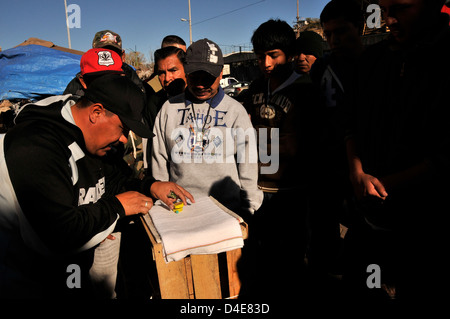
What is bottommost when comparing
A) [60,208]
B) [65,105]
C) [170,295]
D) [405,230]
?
[170,295]

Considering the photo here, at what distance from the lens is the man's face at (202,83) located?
8.39 ft

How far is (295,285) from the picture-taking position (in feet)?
10.1

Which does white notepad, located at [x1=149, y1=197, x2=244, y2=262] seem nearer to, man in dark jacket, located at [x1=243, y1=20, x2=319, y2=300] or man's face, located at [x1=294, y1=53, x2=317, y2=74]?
man in dark jacket, located at [x1=243, y1=20, x2=319, y2=300]

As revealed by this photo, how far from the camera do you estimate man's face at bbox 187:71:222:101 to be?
256 cm

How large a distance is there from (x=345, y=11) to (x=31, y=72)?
328 inches

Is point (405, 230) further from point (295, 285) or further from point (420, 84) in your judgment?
point (295, 285)

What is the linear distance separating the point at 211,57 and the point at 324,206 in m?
1.84

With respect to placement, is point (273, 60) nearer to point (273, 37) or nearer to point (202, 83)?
point (273, 37)

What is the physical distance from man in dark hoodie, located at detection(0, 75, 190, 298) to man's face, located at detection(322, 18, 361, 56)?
1.94 metres

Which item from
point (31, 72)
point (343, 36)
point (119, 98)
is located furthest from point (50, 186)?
point (31, 72)

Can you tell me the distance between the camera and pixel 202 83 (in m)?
2.55

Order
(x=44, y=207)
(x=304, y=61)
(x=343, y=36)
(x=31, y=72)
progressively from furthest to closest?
(x=31, y=72)
(x=304, y=61)
(x=343, y=36)
(x=44, y=207)

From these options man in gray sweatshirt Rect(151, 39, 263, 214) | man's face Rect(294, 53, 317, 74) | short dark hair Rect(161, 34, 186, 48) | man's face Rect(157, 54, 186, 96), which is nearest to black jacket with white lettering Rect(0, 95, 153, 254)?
man in gray sweatshirt Rect(151, 39, 263, 214)
